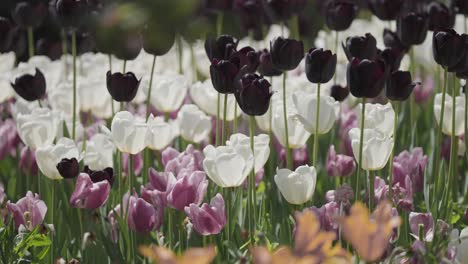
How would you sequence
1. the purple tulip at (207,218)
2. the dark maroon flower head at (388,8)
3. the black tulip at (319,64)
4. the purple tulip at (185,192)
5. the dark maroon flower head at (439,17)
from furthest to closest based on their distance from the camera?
the dark maroon flower head at (388,8), the dark maroon flower head at (439,17), the black tulip at (319,64), the purple tulip at (185,192), the purple tulip at (207,218)

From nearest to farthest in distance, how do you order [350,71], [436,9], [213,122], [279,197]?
1. [350,71]
2. [279,197]
3. [436,9]
4. [213,122]

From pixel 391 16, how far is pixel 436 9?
170mm

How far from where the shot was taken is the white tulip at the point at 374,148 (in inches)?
91.0

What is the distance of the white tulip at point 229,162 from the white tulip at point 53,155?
0.41 m

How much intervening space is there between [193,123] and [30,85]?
49 cm

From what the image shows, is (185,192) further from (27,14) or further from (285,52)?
(27,14)

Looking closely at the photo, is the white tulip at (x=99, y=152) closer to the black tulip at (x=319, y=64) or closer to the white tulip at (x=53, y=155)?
the white tulip at (x=53, y=155)

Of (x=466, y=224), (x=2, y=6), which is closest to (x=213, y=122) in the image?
(x=466, y=224)

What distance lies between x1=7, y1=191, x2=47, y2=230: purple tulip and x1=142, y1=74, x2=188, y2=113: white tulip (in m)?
0.70

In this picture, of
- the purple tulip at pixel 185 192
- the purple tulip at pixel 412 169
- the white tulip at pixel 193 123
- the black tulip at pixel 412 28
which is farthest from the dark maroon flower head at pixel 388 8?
the purple tulip at pixel 185 192

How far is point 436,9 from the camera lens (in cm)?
291

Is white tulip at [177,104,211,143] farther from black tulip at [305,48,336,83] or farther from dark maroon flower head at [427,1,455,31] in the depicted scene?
dark maroon flower head at [427,1,455,31]

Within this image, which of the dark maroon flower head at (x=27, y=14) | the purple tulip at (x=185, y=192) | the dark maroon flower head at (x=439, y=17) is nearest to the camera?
the purple tulip at (x=185, y=192)

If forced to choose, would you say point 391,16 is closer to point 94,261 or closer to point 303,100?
point 303,100
